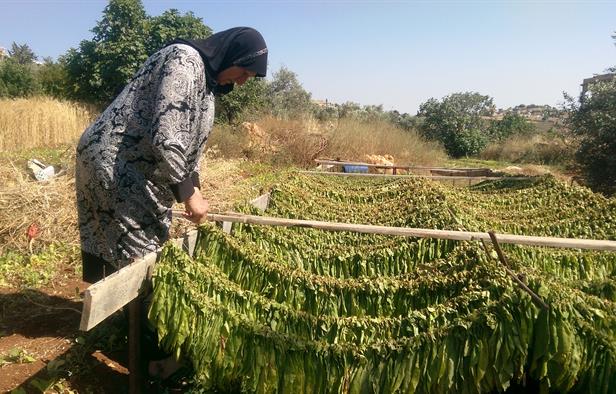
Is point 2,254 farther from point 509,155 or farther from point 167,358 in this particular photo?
point 509,155

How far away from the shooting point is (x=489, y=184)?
6730 mm

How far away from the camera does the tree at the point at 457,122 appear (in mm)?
24188

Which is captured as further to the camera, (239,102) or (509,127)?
(509,127)

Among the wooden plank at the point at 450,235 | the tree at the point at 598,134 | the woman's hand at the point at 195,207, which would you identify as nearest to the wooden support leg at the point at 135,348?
the woman's hand at the point at 195,207

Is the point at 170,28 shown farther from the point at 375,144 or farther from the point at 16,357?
the point at 16,357

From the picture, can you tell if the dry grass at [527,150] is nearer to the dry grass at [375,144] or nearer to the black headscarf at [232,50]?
the dry grass at [375,144]

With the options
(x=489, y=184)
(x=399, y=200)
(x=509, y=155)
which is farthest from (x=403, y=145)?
(x=399, y=200)

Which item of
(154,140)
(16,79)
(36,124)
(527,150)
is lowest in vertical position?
(527,150)

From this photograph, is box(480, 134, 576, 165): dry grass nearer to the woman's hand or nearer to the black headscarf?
the black headscarf

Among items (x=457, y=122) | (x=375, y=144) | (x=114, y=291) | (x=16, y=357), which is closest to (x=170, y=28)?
(x=375, y=144)

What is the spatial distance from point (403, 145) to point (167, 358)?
1604 centimetres

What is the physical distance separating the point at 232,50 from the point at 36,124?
39.4ft

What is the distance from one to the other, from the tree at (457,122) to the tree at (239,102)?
10.5 m

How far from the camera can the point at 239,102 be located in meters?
16.6
